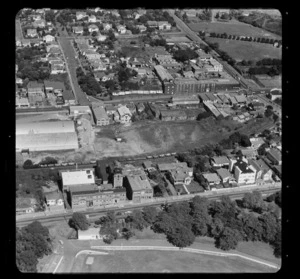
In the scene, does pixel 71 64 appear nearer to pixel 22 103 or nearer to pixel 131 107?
pixel 22 103

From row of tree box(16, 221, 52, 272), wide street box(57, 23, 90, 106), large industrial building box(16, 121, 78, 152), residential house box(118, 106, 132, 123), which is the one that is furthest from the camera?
wide street box(57, 23, 90, 106)

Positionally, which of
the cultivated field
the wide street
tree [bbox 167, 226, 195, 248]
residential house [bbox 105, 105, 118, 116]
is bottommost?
the cultivated field

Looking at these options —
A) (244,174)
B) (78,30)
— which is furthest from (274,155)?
(78,30)

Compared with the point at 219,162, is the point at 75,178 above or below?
above

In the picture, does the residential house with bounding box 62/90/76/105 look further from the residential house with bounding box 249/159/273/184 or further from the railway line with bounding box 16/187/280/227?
the residential house with bounding box 249/159/273/184

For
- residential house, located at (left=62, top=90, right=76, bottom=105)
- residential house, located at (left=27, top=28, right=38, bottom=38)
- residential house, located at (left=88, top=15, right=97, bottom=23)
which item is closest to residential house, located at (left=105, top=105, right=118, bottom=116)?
residential house, located at (left=62, top=90, right=76, bottom=105)

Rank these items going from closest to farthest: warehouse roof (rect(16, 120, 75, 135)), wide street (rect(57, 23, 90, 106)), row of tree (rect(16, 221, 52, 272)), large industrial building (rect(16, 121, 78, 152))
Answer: row of tree (rect(16, 221, 52, 272)), large industrial building (rect(16, 121, 78, 152)), warehouse roof (rect(16, 120, 75, 135)), wide street (rect(57, 23, 90, 106))

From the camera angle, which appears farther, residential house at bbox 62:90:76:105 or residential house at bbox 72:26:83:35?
residential house at bbox 72:26:83:35

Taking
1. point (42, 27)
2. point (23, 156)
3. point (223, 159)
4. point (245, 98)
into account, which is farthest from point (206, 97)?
point (42, 27)
